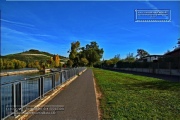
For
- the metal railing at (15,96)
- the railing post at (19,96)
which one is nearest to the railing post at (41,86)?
the metal railing at (15,96)

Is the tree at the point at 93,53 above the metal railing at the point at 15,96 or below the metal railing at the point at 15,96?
above

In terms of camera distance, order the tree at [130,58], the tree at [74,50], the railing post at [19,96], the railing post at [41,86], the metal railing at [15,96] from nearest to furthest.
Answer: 1. the metal railing at [15,96]
2. the railing post at [19,96]
3. the railing post at [41,86]
4. the tree at [74,50]
5. the tree at [130,58]

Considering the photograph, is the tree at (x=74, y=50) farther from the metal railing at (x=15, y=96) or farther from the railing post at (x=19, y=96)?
the railing post at (x=19, y=96)

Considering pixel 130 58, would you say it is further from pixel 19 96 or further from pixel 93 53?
pixel 19 96

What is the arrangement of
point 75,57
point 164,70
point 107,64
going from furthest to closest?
point 107,64 → point 75,57 → point 164,70

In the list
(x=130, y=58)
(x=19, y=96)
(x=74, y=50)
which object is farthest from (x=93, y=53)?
(x=19, y=96)

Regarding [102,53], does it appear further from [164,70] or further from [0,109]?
[0,109]

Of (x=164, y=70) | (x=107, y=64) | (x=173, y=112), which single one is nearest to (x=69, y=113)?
(x=173, y=112)

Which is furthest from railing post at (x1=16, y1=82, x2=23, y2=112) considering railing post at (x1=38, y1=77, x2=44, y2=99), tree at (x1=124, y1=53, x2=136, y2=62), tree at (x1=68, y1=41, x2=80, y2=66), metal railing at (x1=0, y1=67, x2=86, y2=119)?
tree at (x1=124, y1=53, x2=136, y2=62)

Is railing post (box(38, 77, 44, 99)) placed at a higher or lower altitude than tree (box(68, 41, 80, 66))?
lower

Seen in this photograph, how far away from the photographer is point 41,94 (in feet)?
31.9

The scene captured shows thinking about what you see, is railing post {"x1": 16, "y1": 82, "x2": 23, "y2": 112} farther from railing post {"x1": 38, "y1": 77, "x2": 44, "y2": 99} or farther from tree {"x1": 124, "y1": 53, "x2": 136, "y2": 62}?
tree {"x1": 124, "y1": 53, "x2": 136, "y2": 62}

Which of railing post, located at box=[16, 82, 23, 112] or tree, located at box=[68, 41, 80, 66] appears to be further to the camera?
tree, located at box=[68, 41, 80, 66]

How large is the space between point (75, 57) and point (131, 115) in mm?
35639
